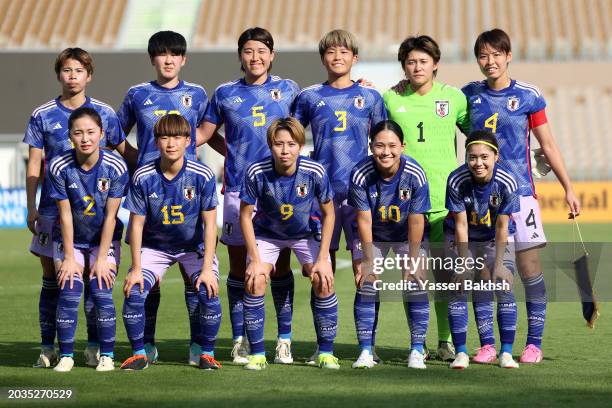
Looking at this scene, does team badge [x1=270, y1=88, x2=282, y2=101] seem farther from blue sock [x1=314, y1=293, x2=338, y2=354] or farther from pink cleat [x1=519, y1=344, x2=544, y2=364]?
pink cleat [x1=519, y1=344, x2=544, y2=364]

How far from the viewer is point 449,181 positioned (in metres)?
6.85

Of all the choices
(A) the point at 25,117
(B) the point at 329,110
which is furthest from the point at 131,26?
(B) the point at 329,110

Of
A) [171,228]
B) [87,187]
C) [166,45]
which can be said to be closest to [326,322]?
[171,228]

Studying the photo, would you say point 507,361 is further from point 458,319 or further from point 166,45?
point 166,45

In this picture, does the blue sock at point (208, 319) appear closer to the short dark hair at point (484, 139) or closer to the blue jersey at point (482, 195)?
the blue jersey at point (482, 195)

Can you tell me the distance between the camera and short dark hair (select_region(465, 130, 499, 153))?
6730 millimetres

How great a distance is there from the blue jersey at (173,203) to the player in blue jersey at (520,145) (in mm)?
1725

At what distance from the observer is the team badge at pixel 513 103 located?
7121 mm

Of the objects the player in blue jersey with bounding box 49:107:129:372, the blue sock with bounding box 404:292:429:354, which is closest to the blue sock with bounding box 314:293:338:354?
the blue sock with bounding box 404:292:429:354

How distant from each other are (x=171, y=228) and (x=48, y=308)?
3.30 feet

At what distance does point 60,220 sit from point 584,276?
3.21m

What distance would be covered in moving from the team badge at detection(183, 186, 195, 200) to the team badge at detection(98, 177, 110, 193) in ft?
1.46

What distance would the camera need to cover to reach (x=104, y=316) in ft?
22.1

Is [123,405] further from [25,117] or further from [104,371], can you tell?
[25,117]
